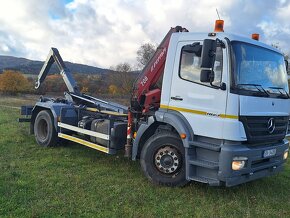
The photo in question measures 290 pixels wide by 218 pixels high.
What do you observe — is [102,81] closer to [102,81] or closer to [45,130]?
[102,81]

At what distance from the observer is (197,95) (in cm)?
589

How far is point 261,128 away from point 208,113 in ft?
2.96

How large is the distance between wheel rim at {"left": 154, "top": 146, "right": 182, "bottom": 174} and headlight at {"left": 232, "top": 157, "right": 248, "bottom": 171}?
3.39ft

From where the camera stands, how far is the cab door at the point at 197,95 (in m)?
5.61

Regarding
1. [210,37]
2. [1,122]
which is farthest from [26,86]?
[210,37]

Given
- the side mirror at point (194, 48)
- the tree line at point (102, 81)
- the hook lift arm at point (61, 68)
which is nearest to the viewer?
the side mirror at point (194, 48)

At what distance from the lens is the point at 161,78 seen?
709 cm

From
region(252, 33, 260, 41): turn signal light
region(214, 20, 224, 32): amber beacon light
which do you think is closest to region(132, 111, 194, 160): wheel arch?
region(214, 20, 224, 32): amber beacon light

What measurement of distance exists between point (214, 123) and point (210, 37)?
141cm

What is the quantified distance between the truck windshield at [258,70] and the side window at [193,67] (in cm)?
25

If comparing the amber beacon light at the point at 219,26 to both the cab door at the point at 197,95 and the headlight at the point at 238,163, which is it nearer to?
the cab door at the point at 197,95

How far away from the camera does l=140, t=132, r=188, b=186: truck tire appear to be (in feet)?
20.3

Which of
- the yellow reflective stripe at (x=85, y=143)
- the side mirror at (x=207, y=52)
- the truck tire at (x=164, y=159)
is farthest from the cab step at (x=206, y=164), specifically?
the yellow reflective stripe at (x=85, y=143)

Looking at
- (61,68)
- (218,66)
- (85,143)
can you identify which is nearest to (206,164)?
(218,66)
